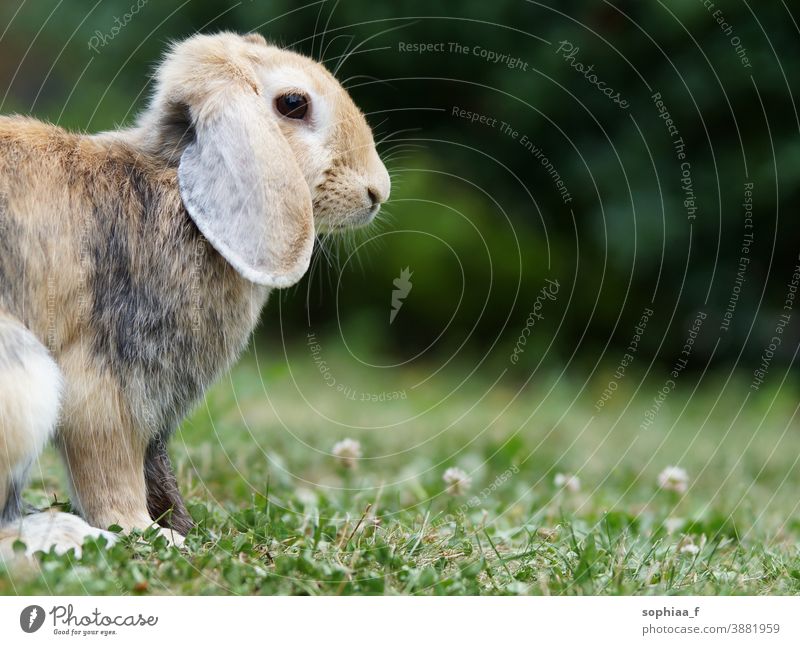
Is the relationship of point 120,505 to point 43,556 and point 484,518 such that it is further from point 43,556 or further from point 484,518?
point 484,518

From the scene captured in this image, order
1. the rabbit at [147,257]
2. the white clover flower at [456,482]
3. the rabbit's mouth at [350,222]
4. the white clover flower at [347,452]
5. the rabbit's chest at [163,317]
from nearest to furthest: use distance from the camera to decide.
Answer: the rabbit at [147,257] → the rabbit's chest at [163,317] → the rabbit's mouth at [350,222] → the white clover flower at [456,482] → the white clover flower at [347,452]

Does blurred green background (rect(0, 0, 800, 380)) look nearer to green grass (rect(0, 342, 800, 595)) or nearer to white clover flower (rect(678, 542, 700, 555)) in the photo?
green grass (rect(0, 342, 800, 595))

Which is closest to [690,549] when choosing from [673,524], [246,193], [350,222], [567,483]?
[673,524]

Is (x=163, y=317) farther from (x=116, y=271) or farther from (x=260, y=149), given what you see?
(x=260, y=149)

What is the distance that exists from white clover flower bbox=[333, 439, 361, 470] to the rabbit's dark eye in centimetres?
151

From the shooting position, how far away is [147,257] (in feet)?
11.7

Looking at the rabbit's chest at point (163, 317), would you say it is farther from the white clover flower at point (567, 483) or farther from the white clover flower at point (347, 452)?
the white clover flower at point (567, 483)

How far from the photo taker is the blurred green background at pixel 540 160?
7.90 meters

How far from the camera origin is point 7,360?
317 cm

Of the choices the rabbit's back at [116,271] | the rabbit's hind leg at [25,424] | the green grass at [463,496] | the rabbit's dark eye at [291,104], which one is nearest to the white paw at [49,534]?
the rabbit's hind leg at [25,424]

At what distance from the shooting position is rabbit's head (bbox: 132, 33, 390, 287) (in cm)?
352

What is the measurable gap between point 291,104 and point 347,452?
1.94 m

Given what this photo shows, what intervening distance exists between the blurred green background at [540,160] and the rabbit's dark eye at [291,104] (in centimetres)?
350

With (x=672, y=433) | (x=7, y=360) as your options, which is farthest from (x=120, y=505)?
(x=672, y=433)
